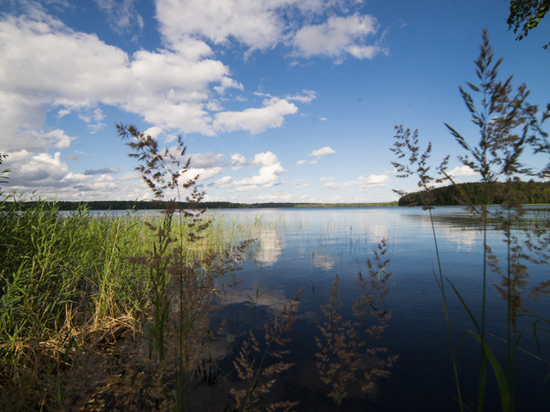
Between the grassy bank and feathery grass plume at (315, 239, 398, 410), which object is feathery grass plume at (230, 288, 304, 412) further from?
the grassy bank

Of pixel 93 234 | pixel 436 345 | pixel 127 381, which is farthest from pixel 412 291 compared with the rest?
pixel 93 234

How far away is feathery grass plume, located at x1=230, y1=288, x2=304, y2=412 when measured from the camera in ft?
9.09

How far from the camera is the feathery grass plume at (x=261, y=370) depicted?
9.09 feet

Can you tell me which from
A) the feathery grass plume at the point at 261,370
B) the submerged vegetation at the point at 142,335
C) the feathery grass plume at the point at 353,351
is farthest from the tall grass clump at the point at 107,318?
the feathery grass plume at the point at 353,351

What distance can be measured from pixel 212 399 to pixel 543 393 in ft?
16.5

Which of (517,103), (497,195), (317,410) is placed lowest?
(317,410)

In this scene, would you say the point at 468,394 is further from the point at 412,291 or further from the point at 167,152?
the point at 167,152

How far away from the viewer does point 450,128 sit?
7.07 feet

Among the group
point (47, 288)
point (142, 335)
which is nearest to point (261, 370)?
point (142, 335)

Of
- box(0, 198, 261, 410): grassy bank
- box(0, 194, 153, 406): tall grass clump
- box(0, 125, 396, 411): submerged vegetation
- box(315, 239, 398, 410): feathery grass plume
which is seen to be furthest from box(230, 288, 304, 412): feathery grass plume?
box(0, 194, 153, 406): tall grass clump

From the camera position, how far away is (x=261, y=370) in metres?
4.14

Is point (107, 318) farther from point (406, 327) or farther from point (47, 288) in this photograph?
point (406, 327)

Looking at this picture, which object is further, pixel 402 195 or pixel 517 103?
→ pixel 402 195

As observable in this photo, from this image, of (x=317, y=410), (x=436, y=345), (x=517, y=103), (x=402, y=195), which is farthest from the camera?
(x=436, y=345)
